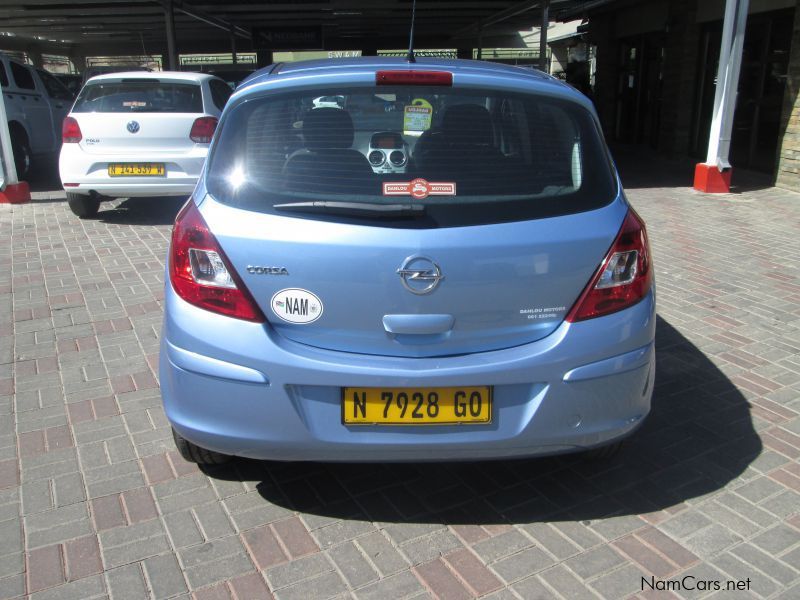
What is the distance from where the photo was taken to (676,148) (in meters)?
13.7

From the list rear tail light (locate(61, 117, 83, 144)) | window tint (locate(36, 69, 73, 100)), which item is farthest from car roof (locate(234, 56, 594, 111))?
window tint (locate(36, 69, 73, 100))

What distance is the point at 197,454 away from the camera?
9.81ft

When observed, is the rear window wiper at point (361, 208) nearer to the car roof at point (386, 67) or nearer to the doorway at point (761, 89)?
the car roof at point (386, 67)

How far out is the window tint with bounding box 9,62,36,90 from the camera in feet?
38.8

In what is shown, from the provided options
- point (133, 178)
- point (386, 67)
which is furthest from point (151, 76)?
point (386, 67)

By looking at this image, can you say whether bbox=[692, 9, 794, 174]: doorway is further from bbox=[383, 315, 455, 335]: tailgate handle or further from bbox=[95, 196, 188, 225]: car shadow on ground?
bbox=[383, 315, 455, 335]: tailgate handle

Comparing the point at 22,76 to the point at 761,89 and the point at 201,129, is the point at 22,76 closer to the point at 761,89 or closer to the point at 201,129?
the point at 201,129

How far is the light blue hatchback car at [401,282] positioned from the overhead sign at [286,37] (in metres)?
19.3

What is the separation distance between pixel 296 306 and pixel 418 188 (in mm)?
597

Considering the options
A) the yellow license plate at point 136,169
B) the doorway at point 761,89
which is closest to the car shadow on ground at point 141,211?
the yellow license plate at point 136,169

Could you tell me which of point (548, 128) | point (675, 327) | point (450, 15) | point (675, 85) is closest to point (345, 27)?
point (450, 15)

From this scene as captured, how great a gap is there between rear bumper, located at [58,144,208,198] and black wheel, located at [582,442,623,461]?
5.86 metres

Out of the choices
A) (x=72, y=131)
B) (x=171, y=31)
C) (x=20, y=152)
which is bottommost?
(x=20, y=152)

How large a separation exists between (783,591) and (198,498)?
217cm
